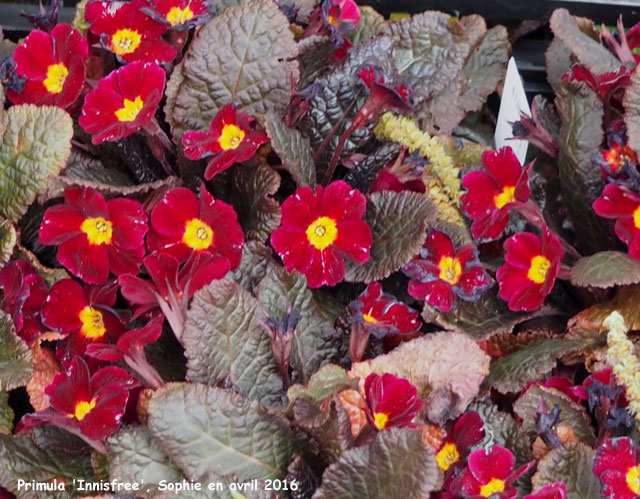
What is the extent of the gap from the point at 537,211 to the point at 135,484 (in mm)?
650

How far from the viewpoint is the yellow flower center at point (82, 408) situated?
0.96m

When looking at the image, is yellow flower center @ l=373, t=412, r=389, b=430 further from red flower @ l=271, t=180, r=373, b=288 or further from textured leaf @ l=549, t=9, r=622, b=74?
textured leaf @ l=549, t=9, r=622, b=74

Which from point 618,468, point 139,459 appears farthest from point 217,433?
point 618,468

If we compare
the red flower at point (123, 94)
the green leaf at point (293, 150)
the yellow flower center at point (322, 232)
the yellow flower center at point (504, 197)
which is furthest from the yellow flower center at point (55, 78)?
the yellow flower center at point (504, 197)

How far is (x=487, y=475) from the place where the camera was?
35.3 inches

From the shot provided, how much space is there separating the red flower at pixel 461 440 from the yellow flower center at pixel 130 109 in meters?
0.60

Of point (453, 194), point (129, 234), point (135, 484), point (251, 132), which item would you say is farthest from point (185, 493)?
point (453, 194)

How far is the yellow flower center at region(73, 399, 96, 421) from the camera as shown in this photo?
960 millimetres

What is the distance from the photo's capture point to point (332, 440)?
903mm

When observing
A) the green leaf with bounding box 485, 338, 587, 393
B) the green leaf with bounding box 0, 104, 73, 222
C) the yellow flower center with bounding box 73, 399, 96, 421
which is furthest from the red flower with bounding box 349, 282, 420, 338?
the green leaf with bounding box 0, 104, 73, 222

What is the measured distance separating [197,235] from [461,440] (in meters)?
0.44

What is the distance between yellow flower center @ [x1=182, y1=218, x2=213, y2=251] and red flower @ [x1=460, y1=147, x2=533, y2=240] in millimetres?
376

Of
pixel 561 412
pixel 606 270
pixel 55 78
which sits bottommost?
pixel 561 412

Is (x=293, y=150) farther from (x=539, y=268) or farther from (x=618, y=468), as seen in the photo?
(x=618, y=468)
